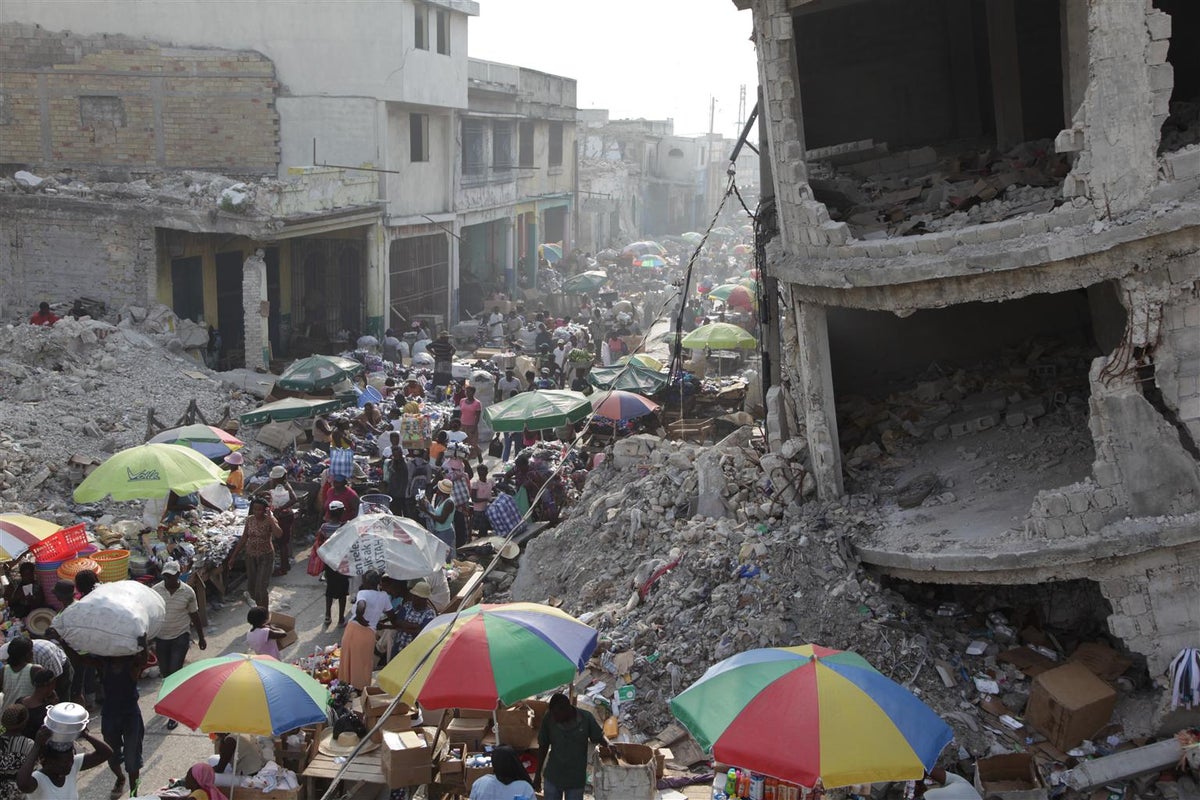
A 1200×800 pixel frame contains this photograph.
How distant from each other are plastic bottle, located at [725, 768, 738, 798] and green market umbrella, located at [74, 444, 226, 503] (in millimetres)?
6114

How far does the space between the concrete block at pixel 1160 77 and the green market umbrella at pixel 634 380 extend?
9498 mm

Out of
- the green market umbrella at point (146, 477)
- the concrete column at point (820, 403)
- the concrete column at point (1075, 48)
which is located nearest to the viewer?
the concrete column at point (1075, 48)

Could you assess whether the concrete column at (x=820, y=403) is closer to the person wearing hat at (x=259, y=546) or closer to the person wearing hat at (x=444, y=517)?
the person wearing hat at (x=444, y=517)

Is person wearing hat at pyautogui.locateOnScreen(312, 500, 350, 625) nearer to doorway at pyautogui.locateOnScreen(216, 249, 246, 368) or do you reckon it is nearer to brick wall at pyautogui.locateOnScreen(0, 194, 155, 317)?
brick wall at pyautogui.locateOnScreen(0, 194, 155, 317)

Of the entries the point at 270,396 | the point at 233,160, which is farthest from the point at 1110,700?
the point at 233,160

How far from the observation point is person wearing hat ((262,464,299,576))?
1352 cm

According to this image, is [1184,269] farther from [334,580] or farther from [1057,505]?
[334,580]

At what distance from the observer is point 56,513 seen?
13750mm

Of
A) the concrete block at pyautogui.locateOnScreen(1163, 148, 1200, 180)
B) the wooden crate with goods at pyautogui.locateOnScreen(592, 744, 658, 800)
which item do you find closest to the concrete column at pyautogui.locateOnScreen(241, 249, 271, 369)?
the wooden crate with goods at pyautogui.locateOnScreen(592, 744, 658, 800)

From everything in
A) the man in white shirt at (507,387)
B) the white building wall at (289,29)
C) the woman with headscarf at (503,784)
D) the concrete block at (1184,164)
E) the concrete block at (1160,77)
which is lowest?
the woman with headscarf at (503,784)

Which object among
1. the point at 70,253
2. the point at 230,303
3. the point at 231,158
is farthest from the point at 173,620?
the point at 231,158

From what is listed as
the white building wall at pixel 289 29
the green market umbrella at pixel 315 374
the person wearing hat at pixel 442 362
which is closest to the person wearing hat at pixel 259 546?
the green market umbrella at pixel 315 374

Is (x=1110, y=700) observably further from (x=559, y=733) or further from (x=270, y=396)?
(x=270, y=396)

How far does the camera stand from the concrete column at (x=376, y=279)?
27.1m
